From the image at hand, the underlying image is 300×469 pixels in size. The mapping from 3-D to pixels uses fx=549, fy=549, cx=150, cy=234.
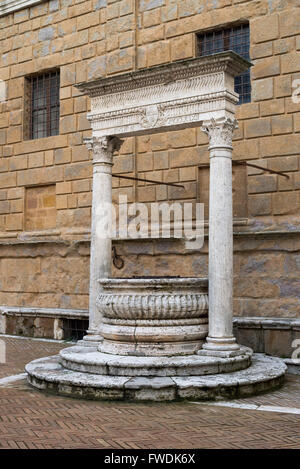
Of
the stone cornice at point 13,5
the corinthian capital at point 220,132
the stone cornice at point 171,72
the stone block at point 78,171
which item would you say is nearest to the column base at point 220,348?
the corinthian capital at point 220,132

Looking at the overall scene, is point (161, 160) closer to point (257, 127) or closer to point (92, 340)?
point (257, 127)

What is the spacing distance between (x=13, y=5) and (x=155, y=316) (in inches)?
407

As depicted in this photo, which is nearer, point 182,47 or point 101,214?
point 101,214

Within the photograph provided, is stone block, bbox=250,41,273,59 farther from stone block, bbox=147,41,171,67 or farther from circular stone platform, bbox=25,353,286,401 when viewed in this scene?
circular stone platform, bbox=25,353,286,401

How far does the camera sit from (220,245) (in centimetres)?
779

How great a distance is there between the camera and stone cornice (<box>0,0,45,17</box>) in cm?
1388

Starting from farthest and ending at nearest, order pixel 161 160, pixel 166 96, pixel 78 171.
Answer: pixel 78 171 → pixel 161 160 → pixel 166 96

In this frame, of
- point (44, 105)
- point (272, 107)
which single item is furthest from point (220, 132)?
point (44, 105)

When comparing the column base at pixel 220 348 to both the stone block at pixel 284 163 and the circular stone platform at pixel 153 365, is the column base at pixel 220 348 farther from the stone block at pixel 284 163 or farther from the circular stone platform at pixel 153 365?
the stone block at pixel 284 163

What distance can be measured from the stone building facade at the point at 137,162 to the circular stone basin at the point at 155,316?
213cm

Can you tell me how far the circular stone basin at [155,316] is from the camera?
7570 millimetres

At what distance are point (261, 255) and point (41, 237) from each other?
5551 millimetres

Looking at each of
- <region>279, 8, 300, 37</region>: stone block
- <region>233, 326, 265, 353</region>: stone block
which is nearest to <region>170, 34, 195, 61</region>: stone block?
<region>279, 8, 300, 37</region>: stone block
